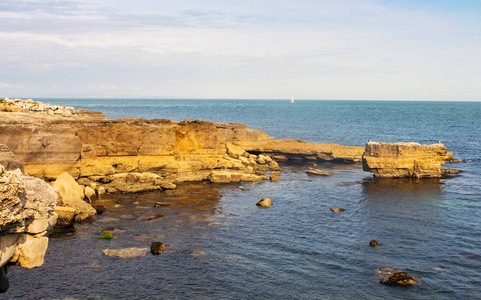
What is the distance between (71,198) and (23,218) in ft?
60.4

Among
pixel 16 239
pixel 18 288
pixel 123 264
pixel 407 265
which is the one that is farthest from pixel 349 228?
pixel 16 239

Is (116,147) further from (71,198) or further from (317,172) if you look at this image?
(317,172)

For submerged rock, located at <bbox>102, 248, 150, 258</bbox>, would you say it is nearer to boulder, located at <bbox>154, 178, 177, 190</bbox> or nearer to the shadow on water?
boulder, located at <bbox>154, 178, 177, 190</bbox>

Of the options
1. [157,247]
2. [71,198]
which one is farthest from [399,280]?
[71,198]

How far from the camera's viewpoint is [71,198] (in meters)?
27.2

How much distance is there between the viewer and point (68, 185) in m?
28.2

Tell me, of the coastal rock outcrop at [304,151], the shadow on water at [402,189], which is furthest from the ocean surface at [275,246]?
the coastal rock outcrop at [304,151]

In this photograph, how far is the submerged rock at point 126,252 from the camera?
20941mm

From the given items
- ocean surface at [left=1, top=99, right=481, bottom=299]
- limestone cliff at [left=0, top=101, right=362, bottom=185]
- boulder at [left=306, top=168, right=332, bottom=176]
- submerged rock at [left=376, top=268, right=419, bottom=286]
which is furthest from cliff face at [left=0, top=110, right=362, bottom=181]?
submerged rock at [left=376, top=268, right=419, bottom=286]

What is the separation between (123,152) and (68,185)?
26.8ft

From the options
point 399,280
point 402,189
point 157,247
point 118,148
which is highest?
point 118,148

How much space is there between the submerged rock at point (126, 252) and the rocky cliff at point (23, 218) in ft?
32.1

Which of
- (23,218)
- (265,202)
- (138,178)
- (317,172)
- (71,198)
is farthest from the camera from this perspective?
(317,172)

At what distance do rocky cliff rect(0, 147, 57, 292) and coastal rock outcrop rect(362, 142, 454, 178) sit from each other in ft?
112
